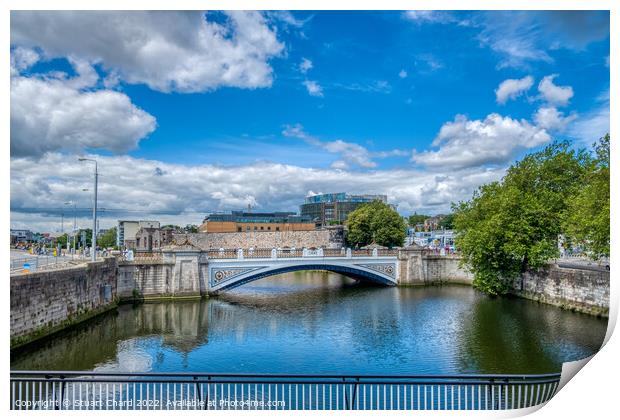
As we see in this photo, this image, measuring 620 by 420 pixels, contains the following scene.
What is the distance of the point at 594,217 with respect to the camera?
13.1 metres

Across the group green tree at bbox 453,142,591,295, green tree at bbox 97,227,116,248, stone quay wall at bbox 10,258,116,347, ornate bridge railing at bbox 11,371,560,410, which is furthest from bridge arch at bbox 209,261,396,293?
green tree at bbox 97,227,116,248

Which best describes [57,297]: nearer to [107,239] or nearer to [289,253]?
[289,253]

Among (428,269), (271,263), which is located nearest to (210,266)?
(271,263)

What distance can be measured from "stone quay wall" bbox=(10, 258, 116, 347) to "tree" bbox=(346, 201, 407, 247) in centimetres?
2181

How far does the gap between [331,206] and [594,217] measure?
139 feet

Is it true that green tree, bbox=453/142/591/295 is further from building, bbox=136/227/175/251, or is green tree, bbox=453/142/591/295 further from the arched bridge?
building, bbox=136/227/175/251

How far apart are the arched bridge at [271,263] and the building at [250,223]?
1872 centimetres

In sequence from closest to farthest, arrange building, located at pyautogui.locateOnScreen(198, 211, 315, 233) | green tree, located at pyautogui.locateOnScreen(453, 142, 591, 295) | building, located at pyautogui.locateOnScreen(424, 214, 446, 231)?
green tree, located at pyautogui.locateOnScreen(453, 142, 591, 295) → building, located at pyautogui.locateOnScreen(198, 211, 315, 233) → building, located at pyautogui.locateOnScreen(424, 214, 446, 231)

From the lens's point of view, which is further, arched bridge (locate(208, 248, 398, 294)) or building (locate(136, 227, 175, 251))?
building (locate(136, 227, 175, 251))

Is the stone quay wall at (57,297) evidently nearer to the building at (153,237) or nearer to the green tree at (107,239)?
the building at (153,237)

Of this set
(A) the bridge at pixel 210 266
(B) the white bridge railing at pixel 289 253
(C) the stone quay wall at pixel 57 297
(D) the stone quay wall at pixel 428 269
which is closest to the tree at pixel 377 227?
(D) the stone quay wall at pixel 428 269

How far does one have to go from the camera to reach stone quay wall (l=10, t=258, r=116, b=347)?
36.4 feet
